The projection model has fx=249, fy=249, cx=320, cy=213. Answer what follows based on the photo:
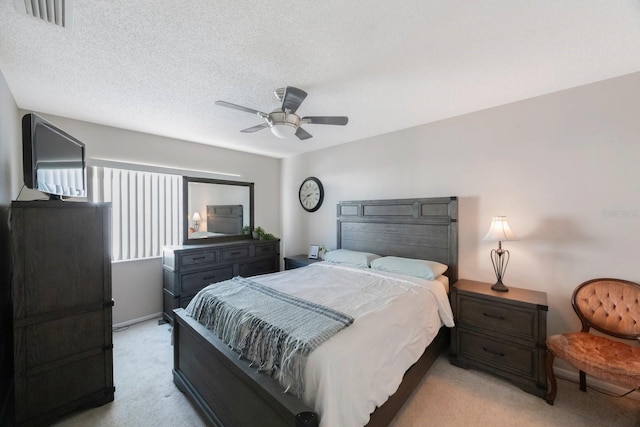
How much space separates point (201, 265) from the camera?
3.55 m

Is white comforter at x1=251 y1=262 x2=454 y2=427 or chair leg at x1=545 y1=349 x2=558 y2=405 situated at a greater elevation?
white comforter at x1=251 y1=262 x2=454 y2=427

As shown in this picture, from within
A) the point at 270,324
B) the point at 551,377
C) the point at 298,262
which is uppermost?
the point at 270,324

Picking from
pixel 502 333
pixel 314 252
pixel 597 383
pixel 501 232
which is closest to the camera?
pixel 597 383

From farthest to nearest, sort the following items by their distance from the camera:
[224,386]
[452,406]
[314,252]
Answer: [314,252] < [452,406] < [224,386]

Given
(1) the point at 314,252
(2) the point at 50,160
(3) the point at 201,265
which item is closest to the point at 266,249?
(1) the point at 314,252

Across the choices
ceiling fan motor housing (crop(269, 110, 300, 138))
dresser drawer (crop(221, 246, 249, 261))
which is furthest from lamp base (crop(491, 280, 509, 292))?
dresser drawer (crop(221, 246, 249, 261))

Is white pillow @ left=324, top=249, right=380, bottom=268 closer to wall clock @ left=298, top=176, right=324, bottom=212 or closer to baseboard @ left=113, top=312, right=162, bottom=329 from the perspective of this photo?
wall clock @ left=298, top=176, right=324, bottom=212

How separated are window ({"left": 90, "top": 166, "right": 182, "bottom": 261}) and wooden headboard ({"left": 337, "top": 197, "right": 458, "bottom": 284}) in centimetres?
265

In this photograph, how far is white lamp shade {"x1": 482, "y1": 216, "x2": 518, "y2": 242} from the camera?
2373 mm

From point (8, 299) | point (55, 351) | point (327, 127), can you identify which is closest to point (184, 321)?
point (55, 351)

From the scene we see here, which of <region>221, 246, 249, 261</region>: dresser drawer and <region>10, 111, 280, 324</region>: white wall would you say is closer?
<region>10, 111, 280, 324</region>: white wall

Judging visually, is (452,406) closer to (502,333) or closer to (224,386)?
(502,333)

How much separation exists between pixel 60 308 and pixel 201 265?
5.63 feet

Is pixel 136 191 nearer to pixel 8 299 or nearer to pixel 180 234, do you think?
pixel 180 234
